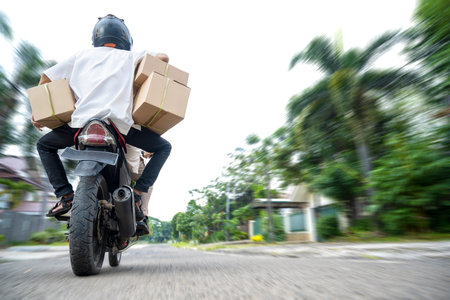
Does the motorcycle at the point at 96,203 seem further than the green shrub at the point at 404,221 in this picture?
No

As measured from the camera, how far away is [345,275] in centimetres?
144

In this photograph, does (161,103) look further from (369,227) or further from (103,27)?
(369,227)

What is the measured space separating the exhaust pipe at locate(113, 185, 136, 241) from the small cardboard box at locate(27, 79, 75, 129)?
689mm

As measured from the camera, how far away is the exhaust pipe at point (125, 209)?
183 centimetres

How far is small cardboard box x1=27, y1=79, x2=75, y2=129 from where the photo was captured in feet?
6.42

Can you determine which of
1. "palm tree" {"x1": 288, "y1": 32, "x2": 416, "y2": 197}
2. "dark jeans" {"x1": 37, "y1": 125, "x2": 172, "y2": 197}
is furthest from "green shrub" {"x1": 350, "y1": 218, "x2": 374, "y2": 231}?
"dark jeans" {"x1": 37, "y1": 125, "x2": 172, "y2": 197}

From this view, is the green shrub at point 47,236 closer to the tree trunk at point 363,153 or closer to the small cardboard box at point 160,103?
the small cardboard box at point 160,103

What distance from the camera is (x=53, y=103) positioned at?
77.5 inches

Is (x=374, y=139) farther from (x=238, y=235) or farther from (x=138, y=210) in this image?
(x=238, y=235)

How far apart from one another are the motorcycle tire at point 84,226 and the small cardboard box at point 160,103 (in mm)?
576

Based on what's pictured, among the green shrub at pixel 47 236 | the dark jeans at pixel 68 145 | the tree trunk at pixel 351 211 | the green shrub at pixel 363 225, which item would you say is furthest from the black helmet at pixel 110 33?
the green shrub at pixel 47 236

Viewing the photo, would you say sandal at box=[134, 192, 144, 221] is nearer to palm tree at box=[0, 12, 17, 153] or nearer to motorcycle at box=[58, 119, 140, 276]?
motorcycle at box=[58, 119, 140, 276]

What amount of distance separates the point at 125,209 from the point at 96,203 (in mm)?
185

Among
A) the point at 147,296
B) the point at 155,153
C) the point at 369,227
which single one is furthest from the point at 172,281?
the point at 369,227
